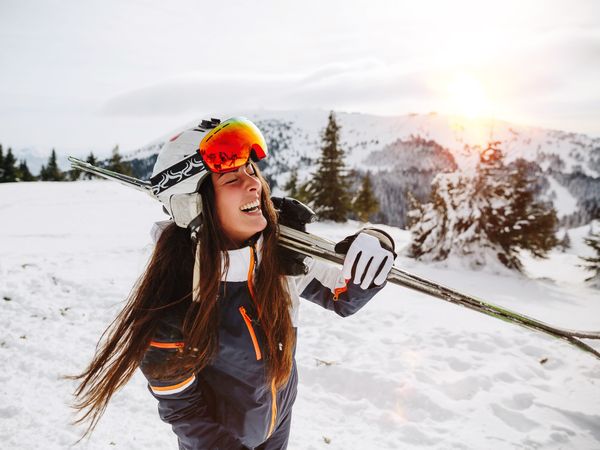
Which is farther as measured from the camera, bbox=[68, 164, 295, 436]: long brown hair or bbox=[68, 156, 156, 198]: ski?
bbox=[68, 156, 156, 198]: ski

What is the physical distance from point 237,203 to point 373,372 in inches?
153

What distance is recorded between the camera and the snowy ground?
3865 mm

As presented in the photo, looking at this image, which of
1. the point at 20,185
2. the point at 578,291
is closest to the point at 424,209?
the point at 578,291

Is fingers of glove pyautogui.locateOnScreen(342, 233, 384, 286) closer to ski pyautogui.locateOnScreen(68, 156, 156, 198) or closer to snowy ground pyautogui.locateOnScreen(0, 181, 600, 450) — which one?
ski pyautogui.locateOnScreen(68, 156, 156, 198)

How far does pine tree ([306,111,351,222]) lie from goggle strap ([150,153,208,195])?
2112cm

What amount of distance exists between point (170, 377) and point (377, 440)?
2.98 m

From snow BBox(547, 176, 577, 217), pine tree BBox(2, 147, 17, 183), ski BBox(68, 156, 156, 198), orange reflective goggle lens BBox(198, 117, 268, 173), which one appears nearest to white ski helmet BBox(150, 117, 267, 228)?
orange reflective goggle lens BBox(198, 117, 268, 173)

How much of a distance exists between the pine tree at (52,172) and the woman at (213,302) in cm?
5374

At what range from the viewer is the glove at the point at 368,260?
1980 mm

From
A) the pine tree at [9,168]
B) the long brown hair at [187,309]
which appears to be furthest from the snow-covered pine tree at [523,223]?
the pine tree at [9,168]

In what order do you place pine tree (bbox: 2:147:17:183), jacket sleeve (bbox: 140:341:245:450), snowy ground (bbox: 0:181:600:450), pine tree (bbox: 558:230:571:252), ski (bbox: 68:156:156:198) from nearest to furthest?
jacket sleeve (bbox: 140:341:245:450)
ski (bbox: 68:156:156:198)
snowy ground (bbox: 0:181:600:450)
pine tree (bbox: 558:230:571:252)
pine tree (bbox: 2:147:17:183)

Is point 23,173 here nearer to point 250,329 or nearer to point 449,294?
point 250,329

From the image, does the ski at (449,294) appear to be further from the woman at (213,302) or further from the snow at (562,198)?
the snow at (562,198)

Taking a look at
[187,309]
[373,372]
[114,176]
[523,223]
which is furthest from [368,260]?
[523,223]
